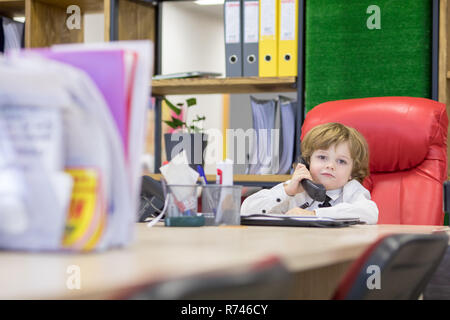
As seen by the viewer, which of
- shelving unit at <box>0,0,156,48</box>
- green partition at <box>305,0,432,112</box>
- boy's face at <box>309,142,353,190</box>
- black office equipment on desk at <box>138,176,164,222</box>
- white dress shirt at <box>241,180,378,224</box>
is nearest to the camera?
black office equipment on desk at <box>138,176,164,222</box>

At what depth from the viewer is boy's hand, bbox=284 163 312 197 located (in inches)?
81.5

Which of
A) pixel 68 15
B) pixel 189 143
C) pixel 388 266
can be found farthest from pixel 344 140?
pixel 68 15

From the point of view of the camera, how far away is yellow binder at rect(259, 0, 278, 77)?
2875 millimetres

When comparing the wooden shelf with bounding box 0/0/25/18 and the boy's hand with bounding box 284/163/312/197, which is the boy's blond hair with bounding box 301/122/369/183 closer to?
the boy's hand with bounding box 284/163/312/197

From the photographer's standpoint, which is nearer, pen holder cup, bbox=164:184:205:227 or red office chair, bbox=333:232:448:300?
red office chair, bbox=333:232:448:300

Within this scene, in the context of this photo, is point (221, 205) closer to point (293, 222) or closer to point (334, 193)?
point (293, 222)

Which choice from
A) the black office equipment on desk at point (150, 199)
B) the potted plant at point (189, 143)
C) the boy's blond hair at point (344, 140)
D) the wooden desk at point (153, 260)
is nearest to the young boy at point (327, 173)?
the boy's blond hair at point (344, 140)

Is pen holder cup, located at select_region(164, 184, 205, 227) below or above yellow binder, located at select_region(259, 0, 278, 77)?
below

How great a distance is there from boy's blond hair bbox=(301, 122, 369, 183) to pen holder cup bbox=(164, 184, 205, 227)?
0.95 metres

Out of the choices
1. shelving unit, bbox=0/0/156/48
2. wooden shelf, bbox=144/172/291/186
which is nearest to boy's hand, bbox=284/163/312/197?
wooden shelf, bbox=144/172/291/186

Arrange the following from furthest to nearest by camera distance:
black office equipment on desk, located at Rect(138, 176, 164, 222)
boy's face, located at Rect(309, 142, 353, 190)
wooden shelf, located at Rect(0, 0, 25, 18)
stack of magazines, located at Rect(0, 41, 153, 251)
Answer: wooden shelf, located at Rect(0, 0, 25, 18) → boy's face, located at Rect(309, 142, 353, 190) → black office equipment on desk, located at Rect(138, 176, 164, 222) → stack of magazines, located at Rect(0, 41, 153, 251)

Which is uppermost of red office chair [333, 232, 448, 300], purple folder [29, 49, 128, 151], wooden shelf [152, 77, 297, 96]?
wooden shelf [152, 77, 297, 96]

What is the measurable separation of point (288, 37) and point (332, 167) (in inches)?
34.6

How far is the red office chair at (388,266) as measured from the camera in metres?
0.71
